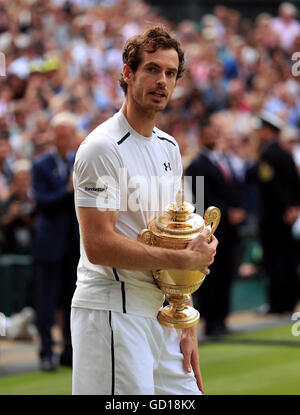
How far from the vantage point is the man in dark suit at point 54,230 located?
7.53 meters

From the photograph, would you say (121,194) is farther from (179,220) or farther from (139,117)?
(139,117)

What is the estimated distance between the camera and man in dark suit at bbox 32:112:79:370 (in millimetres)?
7531

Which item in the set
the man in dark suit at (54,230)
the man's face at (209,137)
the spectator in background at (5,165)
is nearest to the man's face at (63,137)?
the man in dark suit at (54,230)

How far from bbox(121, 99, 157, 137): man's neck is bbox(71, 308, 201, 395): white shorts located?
820mm

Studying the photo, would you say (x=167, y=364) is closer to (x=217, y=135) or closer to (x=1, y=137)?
(x=217, y=135)

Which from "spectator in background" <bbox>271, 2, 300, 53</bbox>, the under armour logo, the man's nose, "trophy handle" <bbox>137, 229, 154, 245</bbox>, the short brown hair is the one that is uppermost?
"spectator in background" <bbox>271, 2, 300, 53</bbox>

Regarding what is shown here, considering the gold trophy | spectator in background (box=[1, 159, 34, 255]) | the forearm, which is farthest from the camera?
spectator in background (box=[1, 159, 34, 255])

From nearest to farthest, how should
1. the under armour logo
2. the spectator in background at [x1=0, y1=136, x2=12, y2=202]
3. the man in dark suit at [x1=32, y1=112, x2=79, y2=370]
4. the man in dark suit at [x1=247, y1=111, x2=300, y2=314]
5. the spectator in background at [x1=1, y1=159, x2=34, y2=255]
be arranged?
the under armour logo → the man in dark suit at [x1=32, y1=112, x2=79, y2=370] → the spectator in background at [x1=1, y1=159, x2=34, y2=255] → the spectator in background at [x1=0, y1=136, x2=12, y2=202] → the man in dark suit at [x1=247, y1=111, x2=300, y2=314]

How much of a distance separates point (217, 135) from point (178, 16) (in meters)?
13.1

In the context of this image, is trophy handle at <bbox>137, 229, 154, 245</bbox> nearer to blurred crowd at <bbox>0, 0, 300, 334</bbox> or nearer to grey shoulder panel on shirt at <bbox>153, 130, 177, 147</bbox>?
grey shoulder panel on shirt at <bbox>153, 130, 177, 147</bbox>

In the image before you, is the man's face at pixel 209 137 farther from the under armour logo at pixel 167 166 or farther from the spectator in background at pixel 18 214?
the under armour logo at pixel 167 166

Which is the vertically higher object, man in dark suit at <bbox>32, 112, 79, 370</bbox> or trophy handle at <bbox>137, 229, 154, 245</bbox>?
trophy handle at <bbox>137, 229, 154, 245</bbox>

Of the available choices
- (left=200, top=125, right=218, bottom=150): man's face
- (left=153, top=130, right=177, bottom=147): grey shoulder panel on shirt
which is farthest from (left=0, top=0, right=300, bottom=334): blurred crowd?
(left=153, top=130, right=177, bottom=147): grey shoulder panel on shirt

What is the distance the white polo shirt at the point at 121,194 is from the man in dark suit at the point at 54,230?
3966 mm
